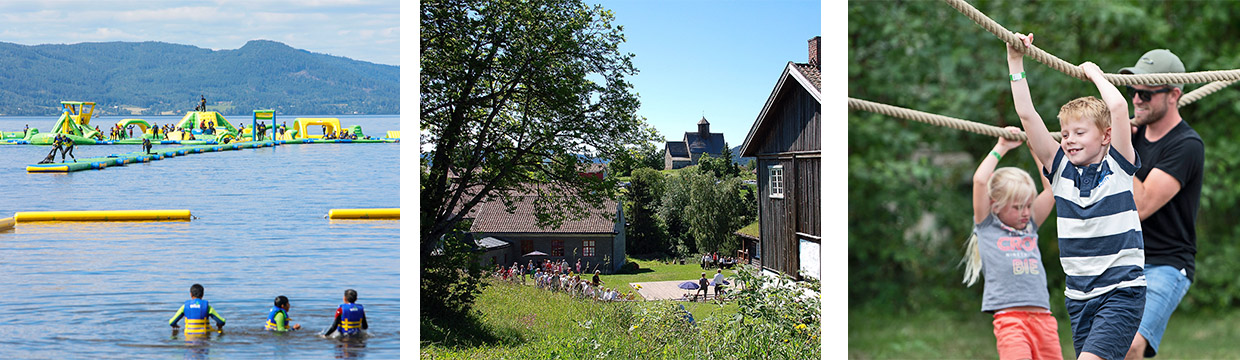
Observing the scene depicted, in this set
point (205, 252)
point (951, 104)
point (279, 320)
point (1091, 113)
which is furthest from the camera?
point (205, 252)

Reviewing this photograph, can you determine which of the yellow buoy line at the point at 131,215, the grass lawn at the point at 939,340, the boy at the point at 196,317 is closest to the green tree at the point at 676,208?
the grass lawn at the point at 939,340

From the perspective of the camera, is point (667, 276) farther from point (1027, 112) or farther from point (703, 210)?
point (1027, 112)

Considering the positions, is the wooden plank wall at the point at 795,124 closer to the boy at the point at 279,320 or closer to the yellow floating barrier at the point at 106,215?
the boy at the point at 279,320

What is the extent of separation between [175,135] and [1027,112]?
1874 centimetres

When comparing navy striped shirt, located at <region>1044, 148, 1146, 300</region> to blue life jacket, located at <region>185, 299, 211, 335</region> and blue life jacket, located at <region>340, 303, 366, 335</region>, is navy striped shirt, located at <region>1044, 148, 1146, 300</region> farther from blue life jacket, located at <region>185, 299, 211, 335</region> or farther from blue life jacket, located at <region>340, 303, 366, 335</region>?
blue life jacket, located at <region>185, 299, 211, 335</region>

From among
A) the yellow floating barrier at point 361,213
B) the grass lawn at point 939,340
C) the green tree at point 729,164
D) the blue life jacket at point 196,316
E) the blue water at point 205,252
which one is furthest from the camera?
the yellow floating barrier at point 361,213

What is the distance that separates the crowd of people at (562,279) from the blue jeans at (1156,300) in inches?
80.2

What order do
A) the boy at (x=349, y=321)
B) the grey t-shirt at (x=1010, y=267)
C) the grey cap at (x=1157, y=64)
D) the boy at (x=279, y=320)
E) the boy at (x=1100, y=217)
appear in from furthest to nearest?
the boy at (x=279, y=320)
the boy at (x=349, y=321)
the grey cap at (x=1157, y=64)
the grey t-shirt at (x=1010, y=267)
the boy at (x=1100, y=217)

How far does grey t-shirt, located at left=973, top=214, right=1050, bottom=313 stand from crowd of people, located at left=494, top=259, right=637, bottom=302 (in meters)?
1.52

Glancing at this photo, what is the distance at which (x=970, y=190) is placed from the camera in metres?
3.90

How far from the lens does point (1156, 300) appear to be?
2.89m

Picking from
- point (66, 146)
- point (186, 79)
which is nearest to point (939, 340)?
point (66, 146)

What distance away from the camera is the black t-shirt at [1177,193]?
9.37 ft

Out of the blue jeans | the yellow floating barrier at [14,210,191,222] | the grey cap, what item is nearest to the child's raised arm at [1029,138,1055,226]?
the blue jeans
